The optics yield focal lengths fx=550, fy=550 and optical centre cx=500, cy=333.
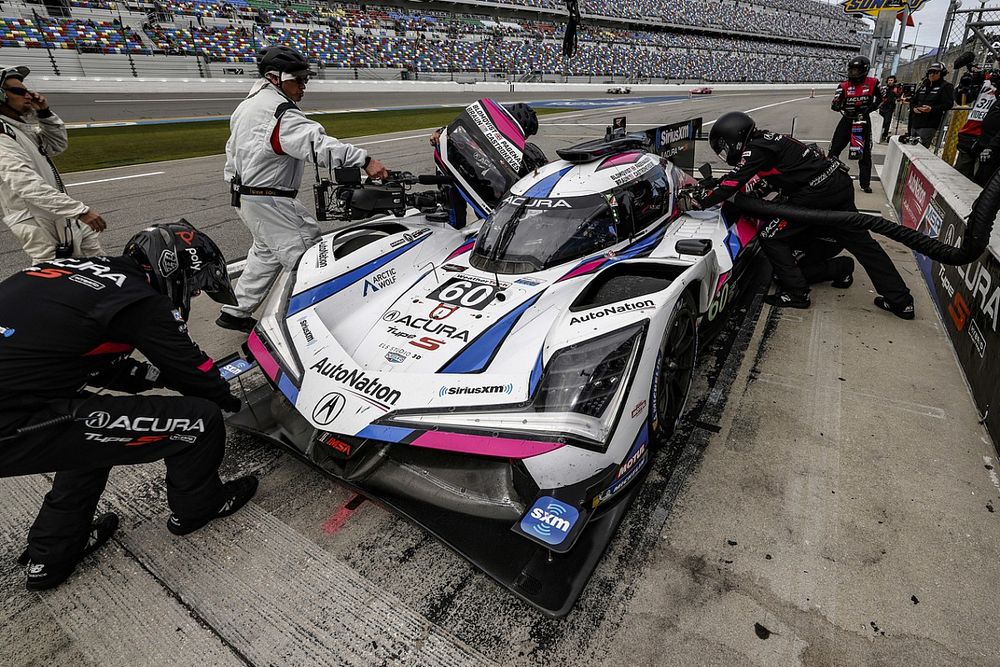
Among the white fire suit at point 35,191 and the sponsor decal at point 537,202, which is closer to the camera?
the white fire suit at point 35,191

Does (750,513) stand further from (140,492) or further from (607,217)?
(140,492)

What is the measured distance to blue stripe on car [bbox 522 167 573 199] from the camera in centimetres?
357

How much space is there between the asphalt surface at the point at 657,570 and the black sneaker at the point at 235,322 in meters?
1.53

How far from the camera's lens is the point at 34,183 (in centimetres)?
339

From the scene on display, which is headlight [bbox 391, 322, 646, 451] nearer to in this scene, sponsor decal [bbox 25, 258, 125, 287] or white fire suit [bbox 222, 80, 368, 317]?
sponsor decal [bbox 25, 258, 125, 287]

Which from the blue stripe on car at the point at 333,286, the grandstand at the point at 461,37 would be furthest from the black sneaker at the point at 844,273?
the grandstand at the point at 461,37

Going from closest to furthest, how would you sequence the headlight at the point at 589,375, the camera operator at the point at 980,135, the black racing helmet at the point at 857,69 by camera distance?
the headlight at the point at 589,375 < the camera operator at the point at 980,135 < the black racing helmet at the point at 857,69

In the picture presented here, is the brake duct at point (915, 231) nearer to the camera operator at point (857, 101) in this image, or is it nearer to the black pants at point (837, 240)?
the black pants at point (837, 240)

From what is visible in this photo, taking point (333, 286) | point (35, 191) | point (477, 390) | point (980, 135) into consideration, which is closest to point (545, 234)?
point (333, 286)

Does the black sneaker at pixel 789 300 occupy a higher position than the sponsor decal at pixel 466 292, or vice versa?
the sponsor decal at pixel 466 292

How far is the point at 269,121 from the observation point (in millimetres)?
3793

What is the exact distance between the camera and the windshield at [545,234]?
3.30 meters

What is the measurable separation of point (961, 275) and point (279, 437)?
477 cm

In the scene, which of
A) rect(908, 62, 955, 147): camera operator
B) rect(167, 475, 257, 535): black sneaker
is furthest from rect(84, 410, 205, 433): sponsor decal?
rect(908, 62, 955, 147): camera operator
